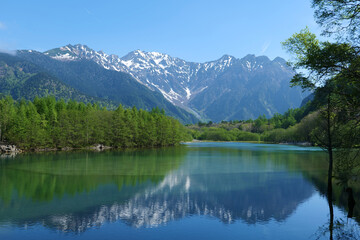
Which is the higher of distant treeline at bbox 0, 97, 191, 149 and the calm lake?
distant treeline at bbox 0, 97, 191, 149

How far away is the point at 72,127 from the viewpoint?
334 ft

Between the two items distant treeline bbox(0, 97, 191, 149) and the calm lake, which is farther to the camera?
distant treeline bbox(0, 97, 191, 149)

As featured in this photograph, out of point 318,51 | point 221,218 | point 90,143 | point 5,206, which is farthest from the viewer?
point 90,143

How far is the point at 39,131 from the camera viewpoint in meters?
89.9

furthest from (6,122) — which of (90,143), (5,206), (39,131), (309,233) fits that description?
(309,233)

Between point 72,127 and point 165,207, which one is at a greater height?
point 72,127

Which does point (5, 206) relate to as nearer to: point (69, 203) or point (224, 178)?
point (69, 203)

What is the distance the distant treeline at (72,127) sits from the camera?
290 ft

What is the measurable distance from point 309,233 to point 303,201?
30.5 ft

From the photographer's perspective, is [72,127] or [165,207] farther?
[72,127]

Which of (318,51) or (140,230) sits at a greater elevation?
(318,51)

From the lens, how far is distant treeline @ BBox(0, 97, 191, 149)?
88.2 m

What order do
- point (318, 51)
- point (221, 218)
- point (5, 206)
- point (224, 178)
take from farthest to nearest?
point (224, 178), point (5, 206), point (221, 218), point (318, 51)

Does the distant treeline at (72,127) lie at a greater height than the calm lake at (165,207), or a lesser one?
greater
